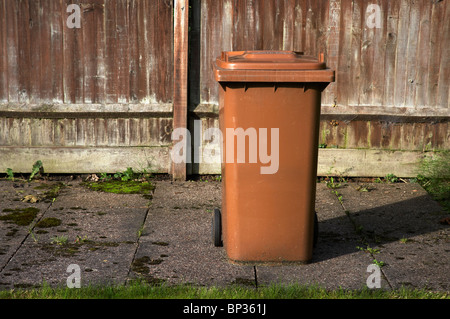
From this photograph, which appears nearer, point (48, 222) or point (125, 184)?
point (48, 222)

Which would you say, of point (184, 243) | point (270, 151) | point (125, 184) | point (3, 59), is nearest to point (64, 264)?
point (184, 243)

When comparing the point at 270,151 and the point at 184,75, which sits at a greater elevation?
the point at 184,75

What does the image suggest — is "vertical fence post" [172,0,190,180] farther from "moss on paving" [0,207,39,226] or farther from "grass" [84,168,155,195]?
"moss on paving" [0,207,39,226]

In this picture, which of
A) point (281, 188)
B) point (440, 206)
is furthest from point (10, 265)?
point (440, 206)

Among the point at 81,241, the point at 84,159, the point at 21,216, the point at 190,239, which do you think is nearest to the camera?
the point at 81,241

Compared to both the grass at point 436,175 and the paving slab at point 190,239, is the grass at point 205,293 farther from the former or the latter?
the grass at point 436,175

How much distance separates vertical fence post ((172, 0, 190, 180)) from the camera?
711 cm

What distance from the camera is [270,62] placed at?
4840 mm

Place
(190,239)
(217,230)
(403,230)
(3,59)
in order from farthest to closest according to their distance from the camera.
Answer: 1. (3,59)
2. (403,230)
3. (190,239)
4. (217,230)

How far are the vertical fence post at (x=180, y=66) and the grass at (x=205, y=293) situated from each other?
9.79 feet

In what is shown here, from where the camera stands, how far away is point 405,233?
19.3 feet

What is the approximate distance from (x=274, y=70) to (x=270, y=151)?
1.94ft

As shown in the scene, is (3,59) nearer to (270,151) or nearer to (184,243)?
(184,243)

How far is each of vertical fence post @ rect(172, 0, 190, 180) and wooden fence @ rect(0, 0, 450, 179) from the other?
0.5 inches
